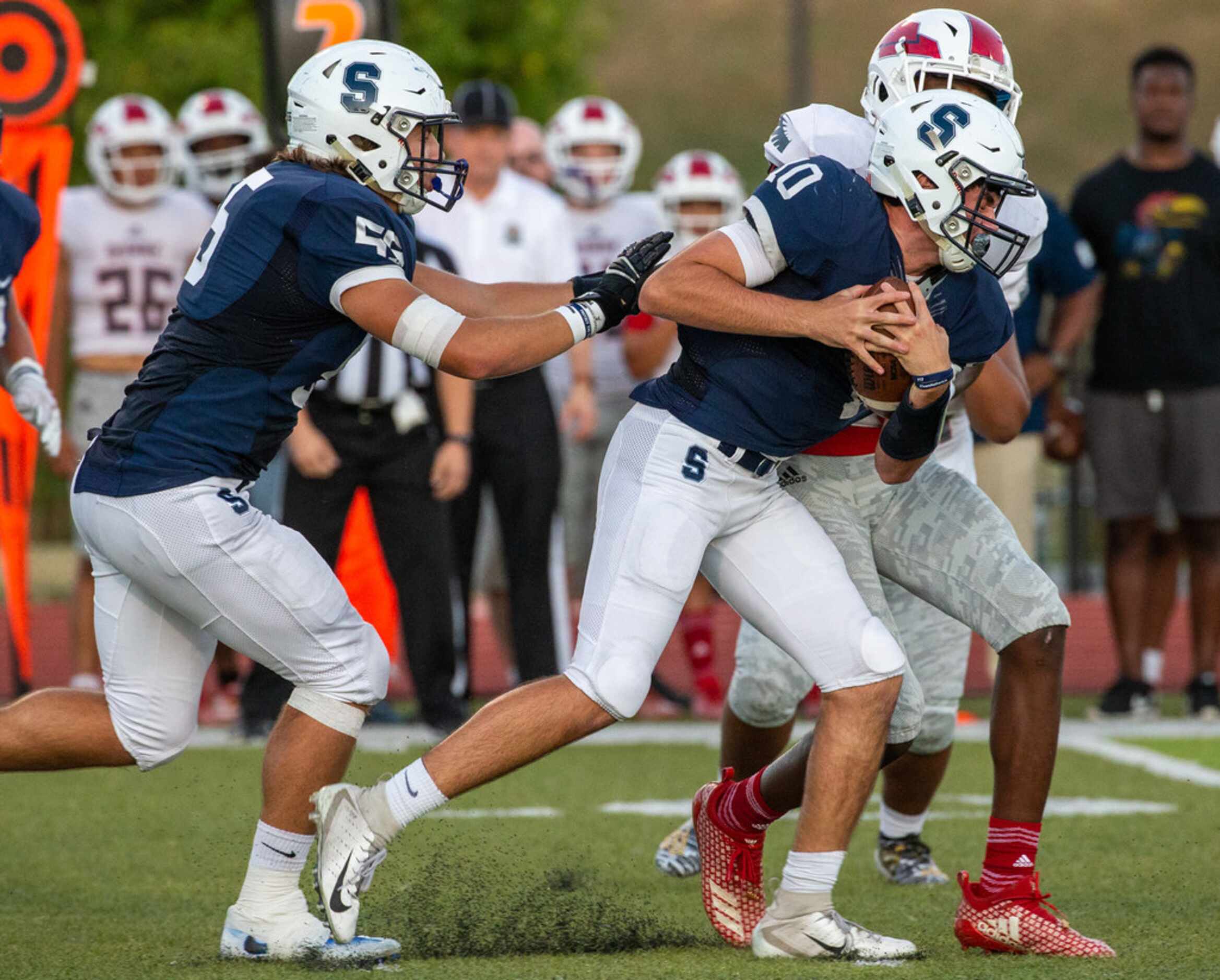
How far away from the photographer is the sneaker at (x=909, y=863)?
5160mm

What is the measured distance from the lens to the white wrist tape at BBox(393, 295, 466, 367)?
13.1 ft

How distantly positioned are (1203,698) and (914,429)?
4.59 m

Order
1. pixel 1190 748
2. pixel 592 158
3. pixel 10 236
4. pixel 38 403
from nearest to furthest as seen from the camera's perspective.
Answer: pixel 38 403 → pixel 10 236 → pixel 1190 748 → pixel 592 158

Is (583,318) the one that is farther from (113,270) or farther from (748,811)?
(113,270)

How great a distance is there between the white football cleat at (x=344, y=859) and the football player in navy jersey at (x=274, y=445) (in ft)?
0.05

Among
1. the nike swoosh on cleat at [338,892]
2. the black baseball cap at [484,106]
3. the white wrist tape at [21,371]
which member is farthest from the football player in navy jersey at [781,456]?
the black baseball cap at [484,106]

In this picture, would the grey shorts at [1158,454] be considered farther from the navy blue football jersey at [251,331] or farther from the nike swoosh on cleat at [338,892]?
the nike swoosh on cleat at [338,892]

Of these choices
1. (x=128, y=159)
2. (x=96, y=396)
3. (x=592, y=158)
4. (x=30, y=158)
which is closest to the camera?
(x=30, y=158)

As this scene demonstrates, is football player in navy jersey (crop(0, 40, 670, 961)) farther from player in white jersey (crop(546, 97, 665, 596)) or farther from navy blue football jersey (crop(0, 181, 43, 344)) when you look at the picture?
player in white jersey (crop(546, 97, 665, 596))

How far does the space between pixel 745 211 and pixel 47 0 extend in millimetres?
4698

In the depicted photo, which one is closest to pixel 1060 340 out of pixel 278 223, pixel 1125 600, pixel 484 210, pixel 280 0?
pixel 1125 600

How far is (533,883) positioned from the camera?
4863 mm

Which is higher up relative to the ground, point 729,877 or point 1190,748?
point 729,877

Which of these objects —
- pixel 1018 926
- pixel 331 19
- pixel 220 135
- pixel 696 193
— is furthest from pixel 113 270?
pixel 1018 926
